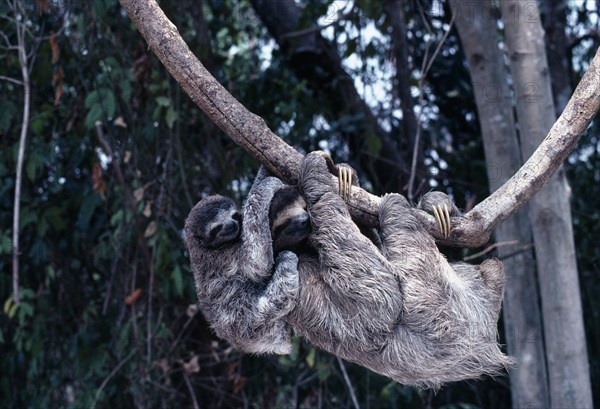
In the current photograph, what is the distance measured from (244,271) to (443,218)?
1.32 metres

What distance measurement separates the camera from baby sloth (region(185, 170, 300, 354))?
486cm

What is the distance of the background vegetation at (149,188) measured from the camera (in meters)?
8.52

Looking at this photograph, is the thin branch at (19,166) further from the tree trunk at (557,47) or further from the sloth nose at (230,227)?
the tree trunk at (557,47)

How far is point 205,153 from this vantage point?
9242mm

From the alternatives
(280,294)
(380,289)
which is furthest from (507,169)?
(280,294)

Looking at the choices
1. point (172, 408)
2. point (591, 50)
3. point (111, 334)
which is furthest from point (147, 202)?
point (591, 50)

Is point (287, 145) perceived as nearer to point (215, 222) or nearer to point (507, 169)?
point (215, 222)

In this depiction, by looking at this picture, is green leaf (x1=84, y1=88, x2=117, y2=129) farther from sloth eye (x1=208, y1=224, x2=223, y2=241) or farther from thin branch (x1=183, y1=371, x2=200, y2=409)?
sloth eye (x1=208, y1=224, x2=223, y2=241)

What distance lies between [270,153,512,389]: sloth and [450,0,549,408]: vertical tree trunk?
2.56 m

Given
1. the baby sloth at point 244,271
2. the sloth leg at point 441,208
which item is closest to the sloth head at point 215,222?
the baby sloth at point 244,271

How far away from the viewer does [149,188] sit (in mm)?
8680

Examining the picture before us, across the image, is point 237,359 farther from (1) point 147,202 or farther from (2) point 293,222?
(2) point 293,222

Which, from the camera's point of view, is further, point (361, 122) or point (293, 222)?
point (361, 122)

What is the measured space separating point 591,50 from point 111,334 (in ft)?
25.0
